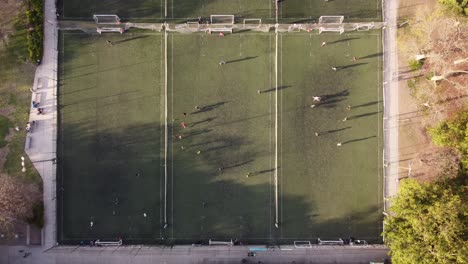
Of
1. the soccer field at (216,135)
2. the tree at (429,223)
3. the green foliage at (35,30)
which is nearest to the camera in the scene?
the tree at (429,223)

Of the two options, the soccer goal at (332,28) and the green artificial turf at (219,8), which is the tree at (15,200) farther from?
the soccer goal at (332,28)

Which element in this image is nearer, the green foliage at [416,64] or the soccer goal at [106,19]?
the soccer goal at [106,19]

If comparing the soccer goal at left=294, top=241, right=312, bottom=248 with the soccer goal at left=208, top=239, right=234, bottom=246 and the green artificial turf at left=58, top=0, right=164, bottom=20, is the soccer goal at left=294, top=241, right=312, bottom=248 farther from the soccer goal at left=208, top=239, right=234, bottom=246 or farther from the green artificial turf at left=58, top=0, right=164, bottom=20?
the green artificial turf at left=58, top=0, right=164, bottom=20

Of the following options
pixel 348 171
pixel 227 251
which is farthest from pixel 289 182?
pixel 227 251

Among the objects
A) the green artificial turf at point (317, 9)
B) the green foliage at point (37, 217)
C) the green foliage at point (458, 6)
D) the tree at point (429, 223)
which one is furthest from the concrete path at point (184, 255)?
the green foliage at point (458, 6)

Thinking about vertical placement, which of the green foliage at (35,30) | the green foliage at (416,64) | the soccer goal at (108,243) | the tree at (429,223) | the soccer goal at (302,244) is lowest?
the soccer goal at (302,244)

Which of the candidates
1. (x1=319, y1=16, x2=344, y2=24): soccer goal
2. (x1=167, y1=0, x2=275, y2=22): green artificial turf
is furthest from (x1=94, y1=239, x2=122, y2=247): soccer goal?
(x1=319, y1=16, x2=344, y2=24): soccer goal

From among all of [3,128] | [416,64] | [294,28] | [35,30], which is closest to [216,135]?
[294,28]
